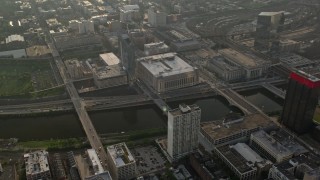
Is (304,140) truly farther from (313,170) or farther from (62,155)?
(62,155)

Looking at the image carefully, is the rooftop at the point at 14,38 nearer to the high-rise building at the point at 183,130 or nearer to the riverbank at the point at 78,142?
the riverbank at the point at 78,142

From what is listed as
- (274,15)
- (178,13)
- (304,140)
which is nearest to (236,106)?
(304,140)

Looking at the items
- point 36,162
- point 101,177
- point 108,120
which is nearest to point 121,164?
point 101,177

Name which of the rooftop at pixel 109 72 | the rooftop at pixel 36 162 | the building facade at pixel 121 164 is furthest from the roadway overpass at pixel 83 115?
the rooftop at pixel 36 162

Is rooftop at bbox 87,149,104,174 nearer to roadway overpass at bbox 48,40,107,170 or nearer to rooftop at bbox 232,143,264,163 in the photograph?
roadway overpass at bbox 48,40,107,170

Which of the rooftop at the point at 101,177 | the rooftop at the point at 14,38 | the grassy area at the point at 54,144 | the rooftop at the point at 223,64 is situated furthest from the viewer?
the rooftop at the point at 14,38

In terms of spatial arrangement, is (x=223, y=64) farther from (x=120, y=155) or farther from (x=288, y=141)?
(x=120, y=155)

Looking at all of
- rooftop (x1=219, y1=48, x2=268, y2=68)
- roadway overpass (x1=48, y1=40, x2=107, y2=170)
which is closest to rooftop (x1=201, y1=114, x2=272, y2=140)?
roadway overpass (x1=48, y1=40, x2=107, y2=170)
